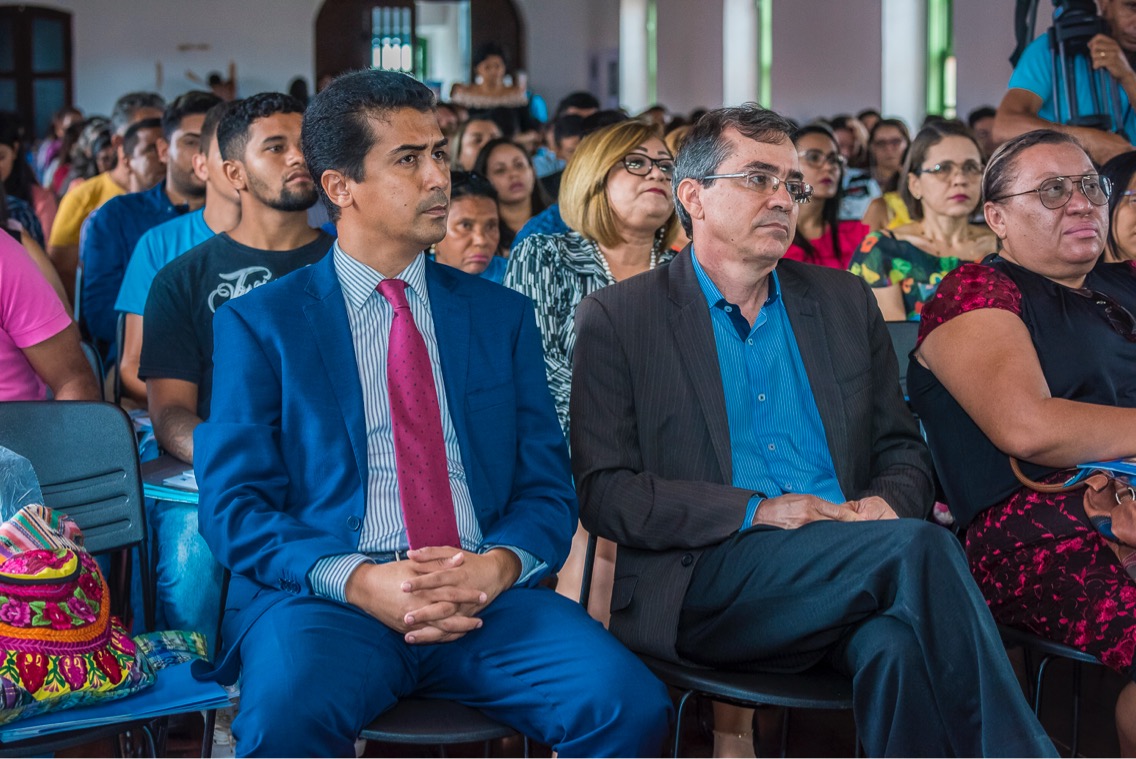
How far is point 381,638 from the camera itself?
195cm

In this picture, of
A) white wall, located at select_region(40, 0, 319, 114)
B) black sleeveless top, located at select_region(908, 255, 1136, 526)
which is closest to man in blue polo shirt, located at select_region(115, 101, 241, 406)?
black sleeveless top, located at select_region(908, 255, 1136, 526)

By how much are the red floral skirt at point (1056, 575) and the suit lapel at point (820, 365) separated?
1.14 feet

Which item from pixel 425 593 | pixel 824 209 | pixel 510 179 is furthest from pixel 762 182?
pixel 510 179

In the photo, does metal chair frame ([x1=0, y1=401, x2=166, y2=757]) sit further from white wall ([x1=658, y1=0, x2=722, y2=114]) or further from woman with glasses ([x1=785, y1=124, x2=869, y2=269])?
white wall ([x1=658, y1=0, x2=722, y2=114])

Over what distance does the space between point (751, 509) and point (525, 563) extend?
40 cm

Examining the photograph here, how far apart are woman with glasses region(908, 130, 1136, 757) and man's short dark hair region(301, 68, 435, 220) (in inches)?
43.4

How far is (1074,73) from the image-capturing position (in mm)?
4020

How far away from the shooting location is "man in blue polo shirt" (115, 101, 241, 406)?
3.27 metres

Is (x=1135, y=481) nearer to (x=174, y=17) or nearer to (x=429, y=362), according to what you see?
(x=429, y=362)

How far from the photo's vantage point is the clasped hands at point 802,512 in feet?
7.07

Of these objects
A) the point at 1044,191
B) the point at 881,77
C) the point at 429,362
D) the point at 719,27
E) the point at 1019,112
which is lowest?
the point at 429,362

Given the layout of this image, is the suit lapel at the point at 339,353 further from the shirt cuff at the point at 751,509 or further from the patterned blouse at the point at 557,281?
the patterned blouse at the point at 557,281

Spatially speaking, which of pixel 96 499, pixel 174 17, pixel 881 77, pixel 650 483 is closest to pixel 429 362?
pixel 650 483

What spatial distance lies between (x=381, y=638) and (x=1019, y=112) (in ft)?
9.89
